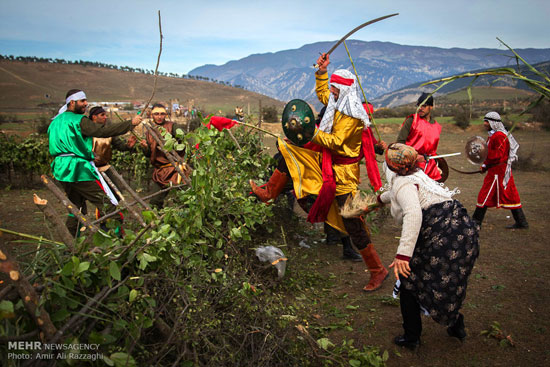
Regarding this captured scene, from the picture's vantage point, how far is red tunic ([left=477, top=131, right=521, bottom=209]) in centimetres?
582

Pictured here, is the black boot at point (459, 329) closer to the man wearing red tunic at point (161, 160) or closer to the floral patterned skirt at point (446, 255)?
the floral patterned skirt at point (446, 255)

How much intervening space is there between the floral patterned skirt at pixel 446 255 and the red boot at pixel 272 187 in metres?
1.93

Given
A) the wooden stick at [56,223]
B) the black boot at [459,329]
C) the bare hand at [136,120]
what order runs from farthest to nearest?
the bare hand at [136,120], the black boot at [459,329], the wooden stick at [56,223]

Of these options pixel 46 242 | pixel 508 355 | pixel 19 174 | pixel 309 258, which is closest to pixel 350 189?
pixel 309 258

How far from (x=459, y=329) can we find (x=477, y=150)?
2.30 metres

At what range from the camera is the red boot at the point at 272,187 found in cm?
445

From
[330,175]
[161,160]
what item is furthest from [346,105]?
[161,160]

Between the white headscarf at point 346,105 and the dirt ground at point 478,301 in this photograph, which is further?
the white headscarf at point 346,105

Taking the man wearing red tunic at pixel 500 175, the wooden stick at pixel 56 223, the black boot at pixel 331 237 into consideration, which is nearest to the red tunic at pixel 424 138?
the man wearing red tunic at pixel 500 175

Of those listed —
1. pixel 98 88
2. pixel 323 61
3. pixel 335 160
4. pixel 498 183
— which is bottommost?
pixel 498 183

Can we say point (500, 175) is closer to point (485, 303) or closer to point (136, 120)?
point (485, 303)

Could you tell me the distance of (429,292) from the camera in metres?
2.82

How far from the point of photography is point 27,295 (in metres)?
1.74

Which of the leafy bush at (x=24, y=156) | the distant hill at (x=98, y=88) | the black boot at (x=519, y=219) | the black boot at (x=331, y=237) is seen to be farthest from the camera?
the distant hill at (x=98, y=88)
